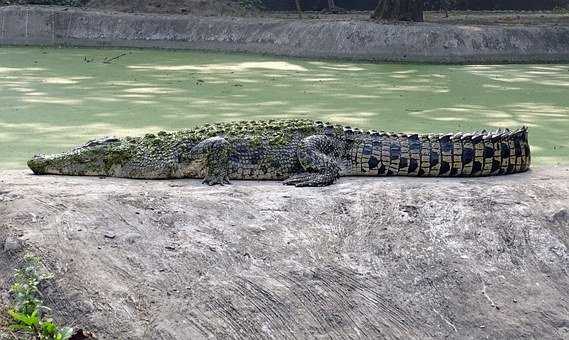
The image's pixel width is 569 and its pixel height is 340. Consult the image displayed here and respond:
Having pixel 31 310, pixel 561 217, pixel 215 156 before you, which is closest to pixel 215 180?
pixel 215 156

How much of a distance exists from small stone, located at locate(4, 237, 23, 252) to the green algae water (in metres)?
1.53

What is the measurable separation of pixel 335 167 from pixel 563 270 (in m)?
1.29

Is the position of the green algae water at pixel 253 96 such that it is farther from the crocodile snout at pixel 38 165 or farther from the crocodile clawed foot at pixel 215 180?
the crocodile clawed foot at pixel 215 180

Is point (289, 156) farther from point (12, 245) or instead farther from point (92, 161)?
point (12, 245)

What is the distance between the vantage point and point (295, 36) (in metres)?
13.9

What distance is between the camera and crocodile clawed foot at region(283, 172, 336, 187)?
4523mm

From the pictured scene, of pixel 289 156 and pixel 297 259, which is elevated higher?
pixel 289 156

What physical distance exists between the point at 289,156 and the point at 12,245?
1.62 meters

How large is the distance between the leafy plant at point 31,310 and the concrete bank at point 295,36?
10328 mm

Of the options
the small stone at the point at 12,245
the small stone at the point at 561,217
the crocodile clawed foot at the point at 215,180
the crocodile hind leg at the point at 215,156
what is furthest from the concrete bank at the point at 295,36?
the small stone at the point at 12,245

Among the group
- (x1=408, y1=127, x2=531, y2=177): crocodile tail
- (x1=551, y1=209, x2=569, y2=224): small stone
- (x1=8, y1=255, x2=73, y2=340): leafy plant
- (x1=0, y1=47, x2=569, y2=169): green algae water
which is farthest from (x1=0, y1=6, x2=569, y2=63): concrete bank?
(x1=8, y1=255, x2=73, y2=340): leafy plant

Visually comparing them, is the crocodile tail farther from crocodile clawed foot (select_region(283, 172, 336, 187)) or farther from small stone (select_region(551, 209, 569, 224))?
small stone (select_region(551, 209, 569, 224))

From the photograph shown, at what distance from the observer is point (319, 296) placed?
12.0 ft

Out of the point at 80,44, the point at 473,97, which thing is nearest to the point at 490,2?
the point at 80,44
